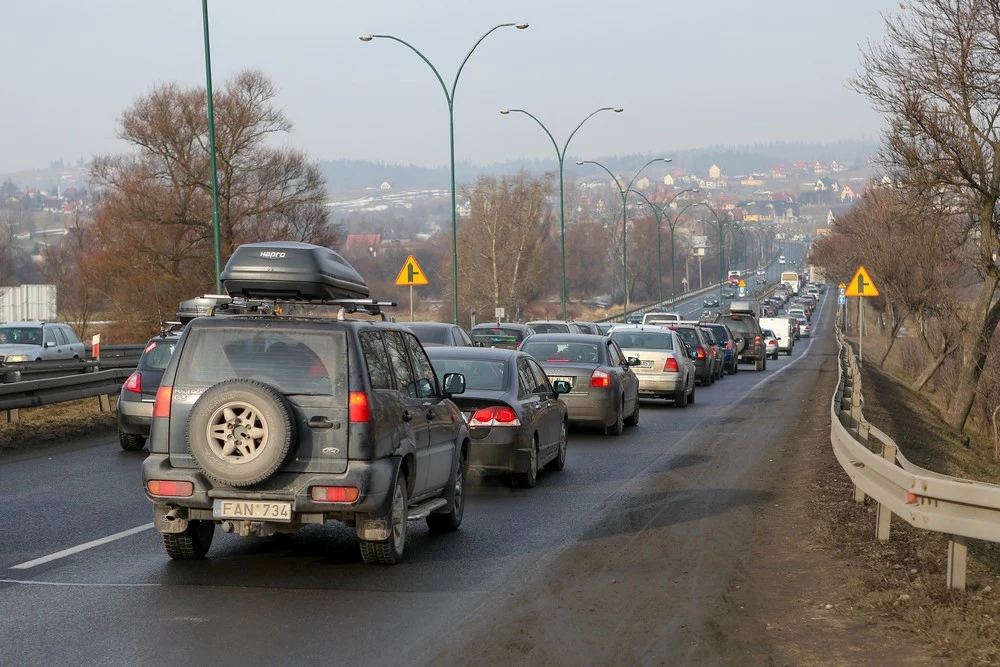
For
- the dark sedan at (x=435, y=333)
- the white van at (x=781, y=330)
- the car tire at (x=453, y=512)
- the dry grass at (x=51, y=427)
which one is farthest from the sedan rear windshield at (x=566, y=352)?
the white van at (x=781, y=330)

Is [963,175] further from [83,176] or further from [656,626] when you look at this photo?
[83,176]

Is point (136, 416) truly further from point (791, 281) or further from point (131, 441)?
point (791, 281)

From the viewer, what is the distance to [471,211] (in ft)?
285

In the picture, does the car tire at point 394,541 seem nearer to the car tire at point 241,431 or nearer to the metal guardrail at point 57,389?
the car tire at point 241,431

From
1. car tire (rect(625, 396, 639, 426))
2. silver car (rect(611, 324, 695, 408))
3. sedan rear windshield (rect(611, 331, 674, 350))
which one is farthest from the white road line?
sedan rear windshield (rect(611, 331, 674, 350))

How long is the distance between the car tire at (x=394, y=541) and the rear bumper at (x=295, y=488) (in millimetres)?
290

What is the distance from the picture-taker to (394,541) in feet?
29.0

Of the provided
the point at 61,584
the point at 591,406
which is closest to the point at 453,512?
the point at 61,584

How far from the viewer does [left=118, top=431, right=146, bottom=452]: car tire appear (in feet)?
56.4

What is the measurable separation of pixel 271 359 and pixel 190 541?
1.50m

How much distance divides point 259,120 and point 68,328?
18687 mm

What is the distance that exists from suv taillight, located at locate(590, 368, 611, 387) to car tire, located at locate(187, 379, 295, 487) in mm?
11435

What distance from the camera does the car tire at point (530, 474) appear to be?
13352mm

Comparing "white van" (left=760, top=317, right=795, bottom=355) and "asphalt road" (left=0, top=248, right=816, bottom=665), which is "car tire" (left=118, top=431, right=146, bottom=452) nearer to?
"asphalt road" (left=0, top=248, right=816, bottom=665)
